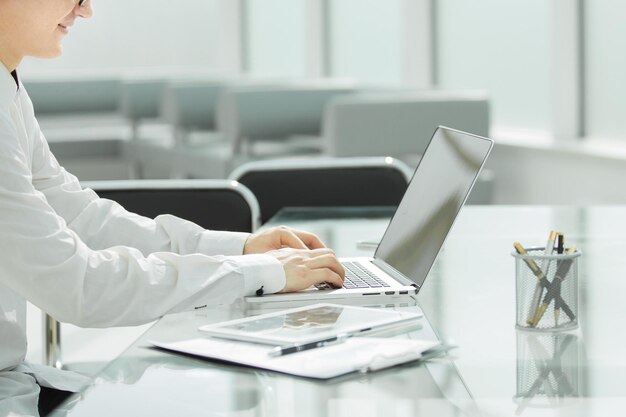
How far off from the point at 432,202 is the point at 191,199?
1195 millimetres

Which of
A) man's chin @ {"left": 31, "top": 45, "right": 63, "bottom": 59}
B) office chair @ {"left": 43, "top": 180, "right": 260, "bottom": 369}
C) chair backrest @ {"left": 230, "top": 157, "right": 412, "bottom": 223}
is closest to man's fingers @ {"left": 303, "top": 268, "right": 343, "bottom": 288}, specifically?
man's chin @ {"left": 31, "top": 45, "right": 63, "bottom": 59}

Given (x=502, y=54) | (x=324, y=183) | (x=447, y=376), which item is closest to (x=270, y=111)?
(x=502, y=54)

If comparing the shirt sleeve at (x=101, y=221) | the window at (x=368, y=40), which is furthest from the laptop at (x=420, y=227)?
the window at (x=368, y=40)

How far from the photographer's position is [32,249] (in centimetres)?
162

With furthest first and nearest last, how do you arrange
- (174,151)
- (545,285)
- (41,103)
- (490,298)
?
(41,103), (174,151), (490,298), (545,285)

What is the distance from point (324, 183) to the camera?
3.37m

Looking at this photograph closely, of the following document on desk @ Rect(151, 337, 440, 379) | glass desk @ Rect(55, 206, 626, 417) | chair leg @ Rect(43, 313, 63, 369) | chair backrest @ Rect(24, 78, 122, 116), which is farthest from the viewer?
chair backrest @ Rect(24, 78, 122, 116)

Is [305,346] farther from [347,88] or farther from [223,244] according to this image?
[347,88]

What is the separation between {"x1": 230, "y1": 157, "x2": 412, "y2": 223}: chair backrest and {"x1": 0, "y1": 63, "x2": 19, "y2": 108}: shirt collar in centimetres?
148

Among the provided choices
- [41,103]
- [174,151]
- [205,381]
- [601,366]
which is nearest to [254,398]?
[205,381]

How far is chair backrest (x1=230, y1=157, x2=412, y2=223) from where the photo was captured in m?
3.34

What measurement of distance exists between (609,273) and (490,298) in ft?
0.90

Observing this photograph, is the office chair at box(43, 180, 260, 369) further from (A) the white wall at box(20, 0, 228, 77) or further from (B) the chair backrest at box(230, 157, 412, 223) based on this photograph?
(A) the white wall at box(20, 0, 228, 77)

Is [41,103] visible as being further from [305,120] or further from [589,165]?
[589,165]
